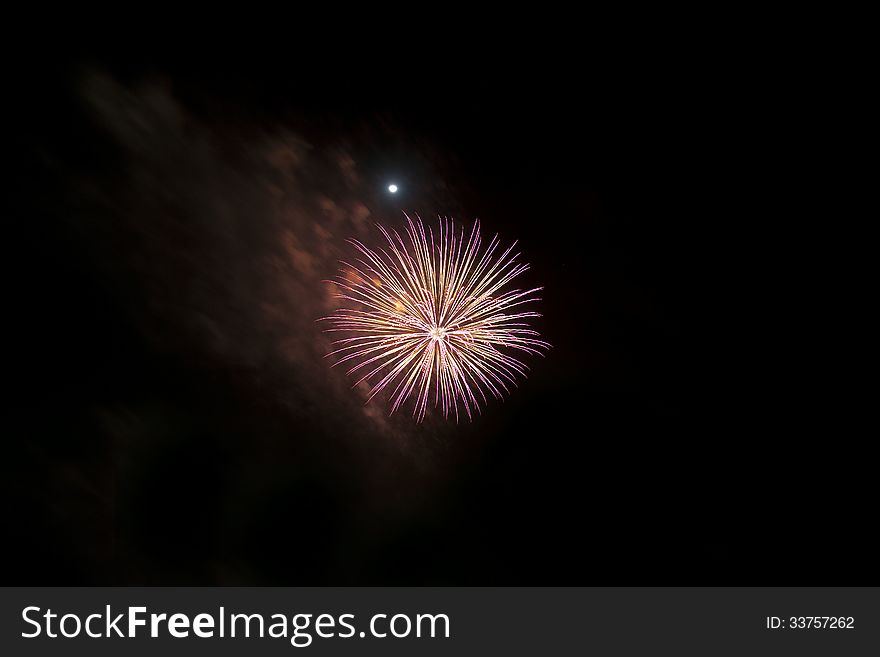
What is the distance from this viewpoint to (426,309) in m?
8.80

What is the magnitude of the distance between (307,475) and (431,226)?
527 centimetres

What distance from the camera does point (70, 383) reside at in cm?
814

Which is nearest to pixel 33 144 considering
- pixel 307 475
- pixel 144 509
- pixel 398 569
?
pixel 144 509

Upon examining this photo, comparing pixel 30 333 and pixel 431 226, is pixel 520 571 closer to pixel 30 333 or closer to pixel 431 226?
pixel 431 226

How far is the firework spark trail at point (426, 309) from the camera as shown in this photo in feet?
28.9

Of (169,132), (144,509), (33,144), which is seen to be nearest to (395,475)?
(144,509)

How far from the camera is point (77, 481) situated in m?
8.16

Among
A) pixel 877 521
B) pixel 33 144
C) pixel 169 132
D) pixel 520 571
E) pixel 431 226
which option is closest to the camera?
pixel 33 144

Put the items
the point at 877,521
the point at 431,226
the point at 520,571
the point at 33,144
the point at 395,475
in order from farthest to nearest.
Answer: the point at 877,521 → the point at 520,571 → the point at 395,475 → the point at 431,226 → the point at 33,144

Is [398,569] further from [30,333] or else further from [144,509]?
[30,333]

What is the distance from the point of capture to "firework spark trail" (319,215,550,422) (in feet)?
28.9

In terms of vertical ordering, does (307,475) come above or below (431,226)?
below
